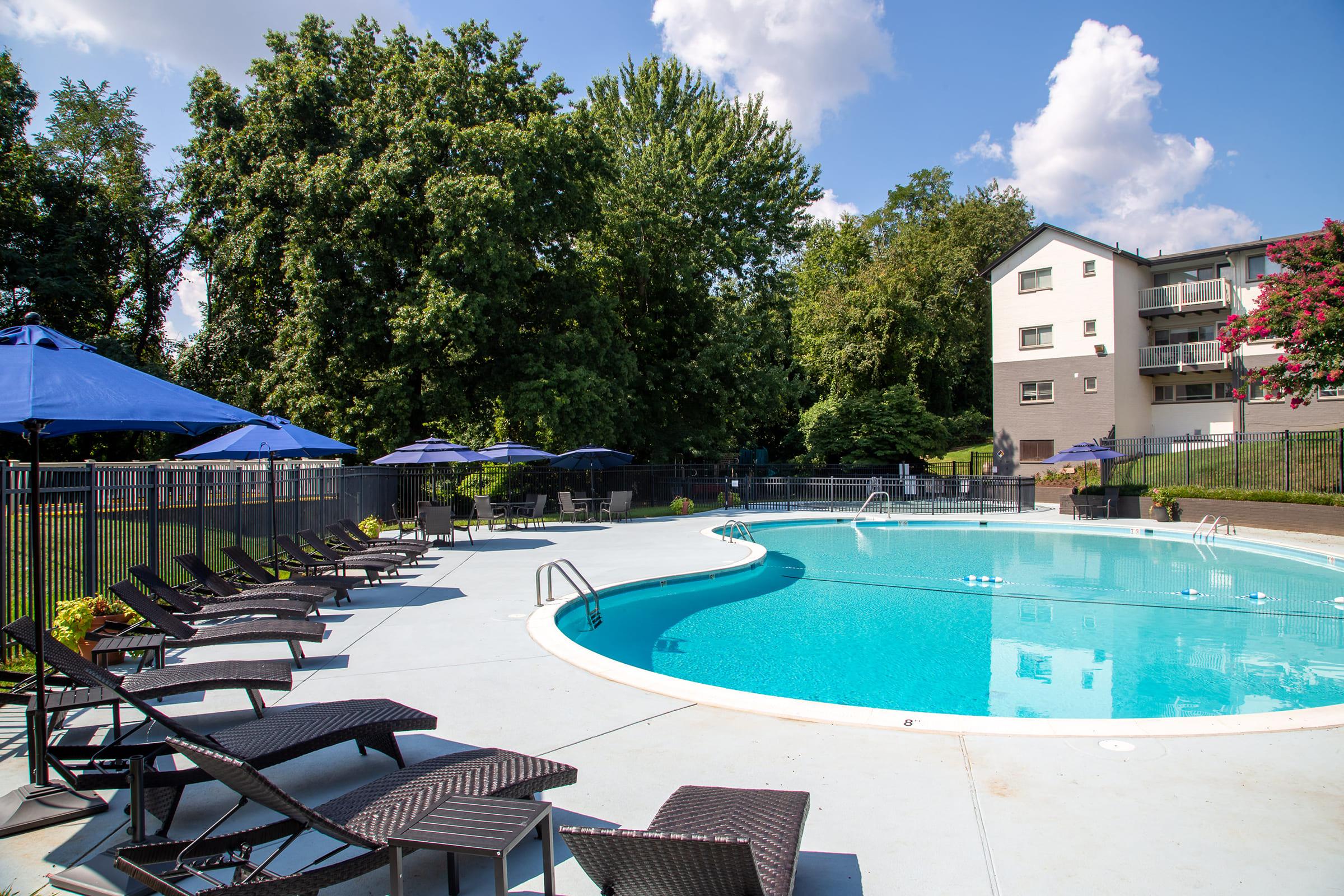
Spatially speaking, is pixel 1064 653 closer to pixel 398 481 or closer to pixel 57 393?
pixel 57 393

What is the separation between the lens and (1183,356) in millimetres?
30766

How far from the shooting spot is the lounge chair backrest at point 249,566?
30.8 ft

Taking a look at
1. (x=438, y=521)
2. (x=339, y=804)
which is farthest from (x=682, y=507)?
(x=339, y=804)

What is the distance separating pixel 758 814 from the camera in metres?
2.94

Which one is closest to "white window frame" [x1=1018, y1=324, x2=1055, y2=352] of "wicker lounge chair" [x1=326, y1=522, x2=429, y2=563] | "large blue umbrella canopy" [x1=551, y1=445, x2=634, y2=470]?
"large blue umbrella canopy" [x1=551, y1=445, x2=634, y2=470]

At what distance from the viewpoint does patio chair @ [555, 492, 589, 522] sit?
2169 centimetres

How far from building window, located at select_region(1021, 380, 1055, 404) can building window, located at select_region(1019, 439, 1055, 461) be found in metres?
1.73

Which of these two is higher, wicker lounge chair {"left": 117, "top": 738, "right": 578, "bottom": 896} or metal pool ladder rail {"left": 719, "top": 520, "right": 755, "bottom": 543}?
wicker lounge chair {"left": 117, "top": 738, "right": 578, "bottom": 896}

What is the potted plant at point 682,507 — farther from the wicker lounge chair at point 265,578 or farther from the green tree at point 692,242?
the wicker lounge chair at point 265,578

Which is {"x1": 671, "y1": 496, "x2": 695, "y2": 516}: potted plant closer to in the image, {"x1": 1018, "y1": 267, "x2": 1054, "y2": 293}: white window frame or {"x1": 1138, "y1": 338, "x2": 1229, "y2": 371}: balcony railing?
{"x1": 1018, "y1": 267, "x2": 1054, "y2": 293}: white window frame

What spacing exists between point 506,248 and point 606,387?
17.5 ft

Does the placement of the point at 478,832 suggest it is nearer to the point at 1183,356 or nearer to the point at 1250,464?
the point at 1250,464

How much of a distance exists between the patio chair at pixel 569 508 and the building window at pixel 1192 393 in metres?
26.6

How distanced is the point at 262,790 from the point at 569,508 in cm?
1902
